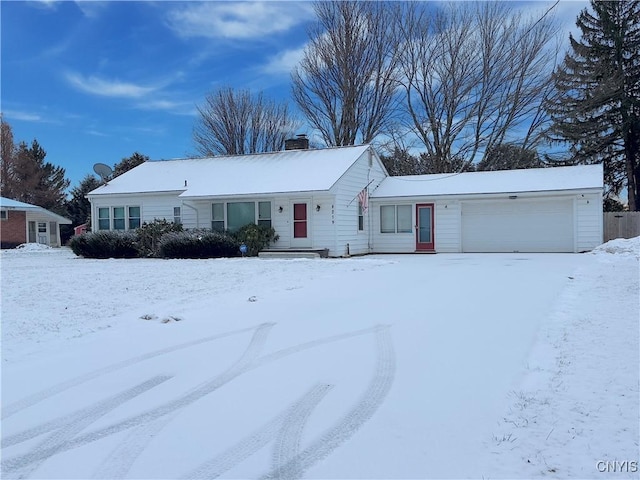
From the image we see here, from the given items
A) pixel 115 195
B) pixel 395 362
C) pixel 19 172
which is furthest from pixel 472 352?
pixel 19 172

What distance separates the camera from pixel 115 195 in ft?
74.4

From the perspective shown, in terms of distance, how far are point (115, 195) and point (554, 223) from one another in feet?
60.5

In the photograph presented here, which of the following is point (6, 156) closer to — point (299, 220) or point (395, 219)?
point (299, 220)

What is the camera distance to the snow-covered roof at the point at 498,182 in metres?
18.7

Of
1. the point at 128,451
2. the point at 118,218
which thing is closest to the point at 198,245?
the point at 118,218

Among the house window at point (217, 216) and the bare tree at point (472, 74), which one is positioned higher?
the bare tree at point (472, 74)

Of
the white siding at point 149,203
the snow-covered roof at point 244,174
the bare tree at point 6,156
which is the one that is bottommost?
the white siding at point 149,203

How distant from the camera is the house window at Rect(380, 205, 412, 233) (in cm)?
2052

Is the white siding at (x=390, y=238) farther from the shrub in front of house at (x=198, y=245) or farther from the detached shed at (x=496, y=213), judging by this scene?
the shrub in front of house at (x=198, y=245)

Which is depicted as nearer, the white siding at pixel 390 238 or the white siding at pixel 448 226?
the white siding at pixel 448 226

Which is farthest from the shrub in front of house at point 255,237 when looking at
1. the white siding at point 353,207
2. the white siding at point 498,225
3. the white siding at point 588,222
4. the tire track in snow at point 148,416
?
the tire track in snow at point 148,416

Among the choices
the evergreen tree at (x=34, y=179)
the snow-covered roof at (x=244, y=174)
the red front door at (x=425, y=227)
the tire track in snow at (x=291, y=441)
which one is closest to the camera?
the tire track in snow at (x=291, y=441)

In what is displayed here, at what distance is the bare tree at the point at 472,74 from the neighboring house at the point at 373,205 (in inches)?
400

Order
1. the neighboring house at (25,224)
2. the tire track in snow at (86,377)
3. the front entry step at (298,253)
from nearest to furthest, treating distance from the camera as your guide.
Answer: the tire track in snow at (86,377), the front entry step at (298,253), the neighboring house at (25,224)
